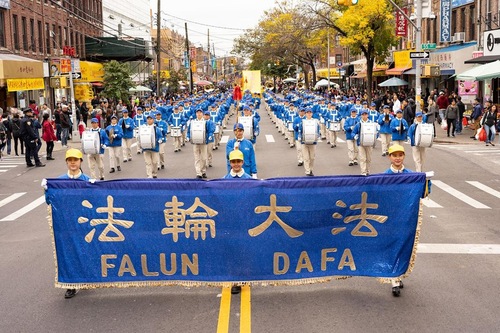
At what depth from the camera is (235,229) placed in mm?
7664

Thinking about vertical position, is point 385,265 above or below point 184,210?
below

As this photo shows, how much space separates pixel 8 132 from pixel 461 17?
A: 1084 inches

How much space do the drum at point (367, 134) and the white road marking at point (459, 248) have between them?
7.82 m

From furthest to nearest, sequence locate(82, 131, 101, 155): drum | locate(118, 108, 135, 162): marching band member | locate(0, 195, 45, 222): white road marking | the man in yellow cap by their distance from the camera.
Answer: locate(118, 108, 135, 162): marching band member, locate(82, 131, 101, 155): drum, locate(0, 195, 45, 222): white road marking, the man in yellow cap

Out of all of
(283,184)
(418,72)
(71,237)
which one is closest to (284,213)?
(283,184)

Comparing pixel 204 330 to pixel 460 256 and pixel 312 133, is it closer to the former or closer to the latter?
pixel 460 256

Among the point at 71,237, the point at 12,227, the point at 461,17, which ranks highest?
the point at 461,17

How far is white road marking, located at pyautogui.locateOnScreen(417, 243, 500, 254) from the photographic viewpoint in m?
9.77

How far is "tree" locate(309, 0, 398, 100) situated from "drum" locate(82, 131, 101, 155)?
1094 inches

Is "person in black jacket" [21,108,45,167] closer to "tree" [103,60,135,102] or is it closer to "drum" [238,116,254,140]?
"drum" [238,116,254,140]

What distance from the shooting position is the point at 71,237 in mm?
7742

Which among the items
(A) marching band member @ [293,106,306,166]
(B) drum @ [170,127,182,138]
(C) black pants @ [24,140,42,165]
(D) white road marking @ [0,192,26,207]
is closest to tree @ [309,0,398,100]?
(B) drum @ [170,127,182,138]

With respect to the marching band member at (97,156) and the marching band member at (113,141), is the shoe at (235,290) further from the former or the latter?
the marching band member at (113,141)

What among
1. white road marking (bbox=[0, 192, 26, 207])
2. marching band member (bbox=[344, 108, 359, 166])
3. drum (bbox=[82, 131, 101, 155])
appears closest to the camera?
white road marking (bbox=[0, 192, 26, 207])
